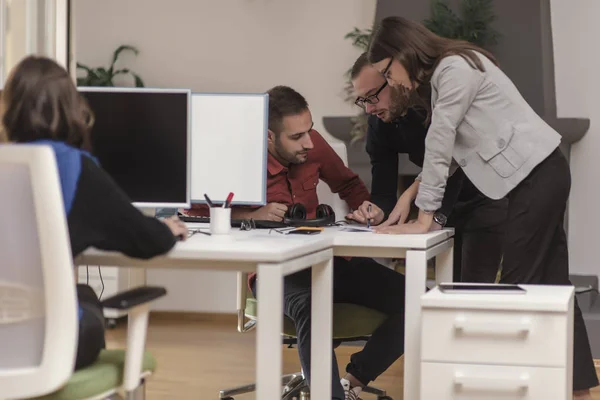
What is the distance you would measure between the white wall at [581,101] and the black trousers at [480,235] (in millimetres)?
2393

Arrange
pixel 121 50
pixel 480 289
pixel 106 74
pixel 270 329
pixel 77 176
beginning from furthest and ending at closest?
pixel 121 50
pixel 106 74
pixel 480 289
pixel 270 329
pixel 77 176

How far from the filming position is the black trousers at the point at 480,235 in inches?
115

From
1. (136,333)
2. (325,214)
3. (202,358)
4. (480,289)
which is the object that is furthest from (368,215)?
(202,358)

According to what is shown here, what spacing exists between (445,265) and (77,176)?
1.46 meters

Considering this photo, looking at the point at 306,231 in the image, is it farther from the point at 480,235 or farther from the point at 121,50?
the point at 121,50

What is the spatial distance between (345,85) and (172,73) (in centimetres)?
110

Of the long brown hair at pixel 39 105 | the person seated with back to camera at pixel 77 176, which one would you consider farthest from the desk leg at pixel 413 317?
the long brown hair at pixel 39 105

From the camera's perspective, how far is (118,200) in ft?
5.90

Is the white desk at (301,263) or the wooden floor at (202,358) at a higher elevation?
the white desk at (301,263)

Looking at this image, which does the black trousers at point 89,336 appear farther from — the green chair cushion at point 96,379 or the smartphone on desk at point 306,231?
the smartphone on desk at point 306,231

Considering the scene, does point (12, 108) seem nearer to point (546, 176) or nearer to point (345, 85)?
point (546, 176)

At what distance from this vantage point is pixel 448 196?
9.39 ft

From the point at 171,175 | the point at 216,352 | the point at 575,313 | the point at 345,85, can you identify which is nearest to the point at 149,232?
the point at 171,175

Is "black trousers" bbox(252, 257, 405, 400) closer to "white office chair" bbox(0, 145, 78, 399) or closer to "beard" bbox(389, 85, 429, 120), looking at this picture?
"beard" bbox(389, 85, 429, 120)
